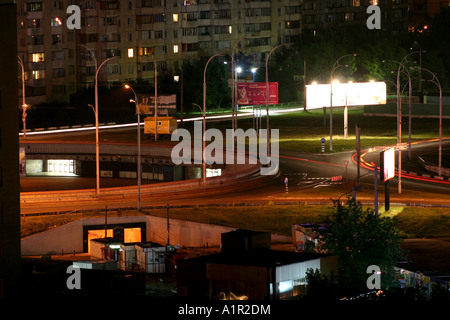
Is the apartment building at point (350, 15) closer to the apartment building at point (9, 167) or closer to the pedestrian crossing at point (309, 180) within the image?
the pedestrian crossing at point (309, 180)

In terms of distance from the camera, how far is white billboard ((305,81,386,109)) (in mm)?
108312

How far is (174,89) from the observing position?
136375 millimetres

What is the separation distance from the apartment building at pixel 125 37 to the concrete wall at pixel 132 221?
6685 centimetres

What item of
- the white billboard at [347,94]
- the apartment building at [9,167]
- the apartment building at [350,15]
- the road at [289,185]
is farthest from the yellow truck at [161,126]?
the apartment building at [350,15]

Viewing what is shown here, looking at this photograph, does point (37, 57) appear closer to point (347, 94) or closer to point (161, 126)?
point (161, 126)

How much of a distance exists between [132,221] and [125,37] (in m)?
90.0

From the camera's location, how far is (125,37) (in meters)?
143

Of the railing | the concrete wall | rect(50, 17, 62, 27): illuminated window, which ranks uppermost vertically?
rect(50, 17, 62, 27): illuminated window

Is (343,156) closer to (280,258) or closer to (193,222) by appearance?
(193,222)

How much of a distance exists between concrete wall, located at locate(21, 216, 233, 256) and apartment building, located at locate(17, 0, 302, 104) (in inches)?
2632

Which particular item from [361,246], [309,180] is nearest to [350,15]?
[309,180]

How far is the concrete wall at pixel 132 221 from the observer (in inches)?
2153

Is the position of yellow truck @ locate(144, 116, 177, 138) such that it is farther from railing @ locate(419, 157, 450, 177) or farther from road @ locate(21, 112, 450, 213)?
railing @ locate(419, 157, 450, 177)

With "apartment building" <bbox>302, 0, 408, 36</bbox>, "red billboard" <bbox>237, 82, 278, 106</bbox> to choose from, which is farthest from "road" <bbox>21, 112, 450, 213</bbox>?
"apartment building" <bbox>302, 0, 408, 36</bbox>
